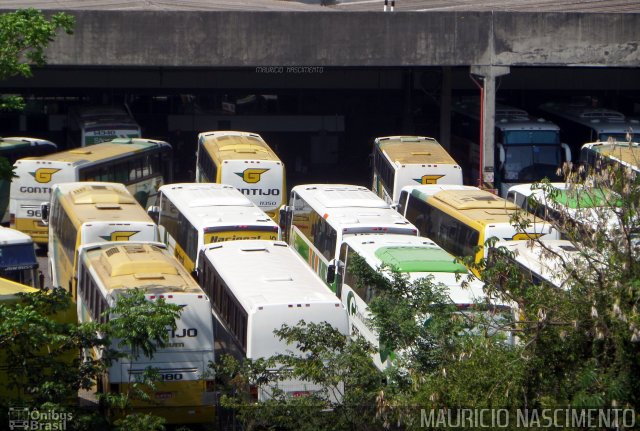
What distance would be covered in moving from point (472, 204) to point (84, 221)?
6.65 meters

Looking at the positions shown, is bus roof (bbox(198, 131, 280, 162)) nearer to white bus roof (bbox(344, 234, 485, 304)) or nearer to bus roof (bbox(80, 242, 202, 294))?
white bus roof (bbox(344, 234, 485, 304))

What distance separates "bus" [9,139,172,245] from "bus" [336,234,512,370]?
8153 millimetres

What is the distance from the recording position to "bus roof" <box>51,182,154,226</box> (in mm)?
17516

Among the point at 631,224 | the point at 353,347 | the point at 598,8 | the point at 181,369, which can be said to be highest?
the point at 598,8

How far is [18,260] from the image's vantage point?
16203 millimetres

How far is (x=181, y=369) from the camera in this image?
12.3 meters

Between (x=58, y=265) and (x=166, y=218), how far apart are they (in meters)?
2.21

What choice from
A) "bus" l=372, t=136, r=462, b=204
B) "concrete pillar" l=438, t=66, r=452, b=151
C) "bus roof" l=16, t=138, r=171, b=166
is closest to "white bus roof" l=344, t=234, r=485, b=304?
"bus" l=372, t=136, r=462, b=204

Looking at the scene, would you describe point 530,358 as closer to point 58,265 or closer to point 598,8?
point 58,265

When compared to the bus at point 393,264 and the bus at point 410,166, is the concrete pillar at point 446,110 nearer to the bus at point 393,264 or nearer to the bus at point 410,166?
the bus at point 410,166

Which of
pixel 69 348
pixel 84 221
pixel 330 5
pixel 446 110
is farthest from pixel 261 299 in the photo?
pixel 330 5

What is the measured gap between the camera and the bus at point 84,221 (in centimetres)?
1695

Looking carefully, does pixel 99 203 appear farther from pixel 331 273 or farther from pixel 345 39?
pixel 345 39

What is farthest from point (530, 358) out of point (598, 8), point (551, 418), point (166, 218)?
point (598, 8)
